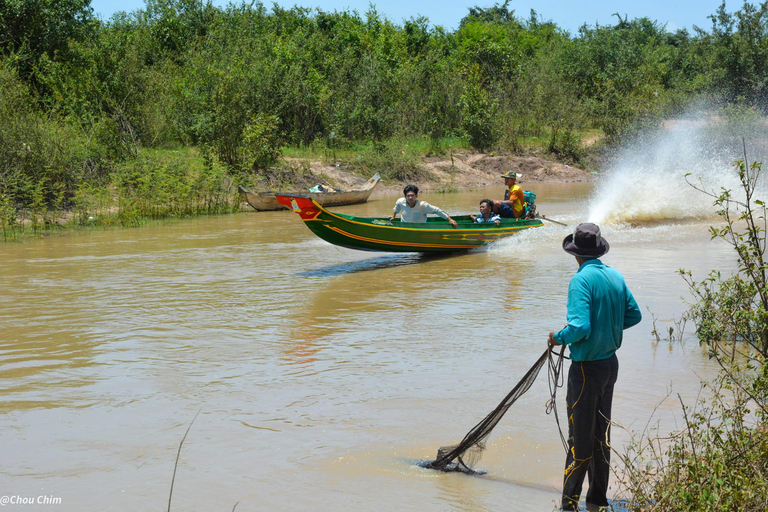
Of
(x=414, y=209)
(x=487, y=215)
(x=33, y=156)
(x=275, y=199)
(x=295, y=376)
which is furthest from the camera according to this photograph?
(x=275, y=199)

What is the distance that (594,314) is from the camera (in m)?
4.05

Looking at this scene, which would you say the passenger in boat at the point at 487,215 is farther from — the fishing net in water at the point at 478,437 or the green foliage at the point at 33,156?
the fishing net in water at the point at 478,437

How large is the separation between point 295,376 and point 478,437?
9.71 feet

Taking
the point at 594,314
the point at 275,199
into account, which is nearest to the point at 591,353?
the point at 594,314

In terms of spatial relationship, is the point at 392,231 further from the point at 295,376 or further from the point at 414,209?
the point at 295,376

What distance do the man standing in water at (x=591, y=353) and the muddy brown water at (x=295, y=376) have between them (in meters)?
0.44

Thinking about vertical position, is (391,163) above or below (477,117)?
below

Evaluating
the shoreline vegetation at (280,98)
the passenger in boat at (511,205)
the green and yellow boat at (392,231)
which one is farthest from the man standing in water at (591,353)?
the shoreline vegetation at (280,98)

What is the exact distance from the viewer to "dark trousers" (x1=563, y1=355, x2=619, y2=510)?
4.06 meters

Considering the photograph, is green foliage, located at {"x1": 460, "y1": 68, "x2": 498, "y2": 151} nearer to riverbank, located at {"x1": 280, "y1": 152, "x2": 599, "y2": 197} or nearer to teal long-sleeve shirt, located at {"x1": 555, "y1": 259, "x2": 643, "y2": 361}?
riverbank, located at {"x1": 280, "y1": 152, "x2": 599, "y2": 197}

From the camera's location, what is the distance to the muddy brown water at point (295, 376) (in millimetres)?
4895

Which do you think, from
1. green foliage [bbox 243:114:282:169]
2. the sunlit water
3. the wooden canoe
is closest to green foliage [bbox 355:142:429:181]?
green foliage [bbox 243:114:282:169]

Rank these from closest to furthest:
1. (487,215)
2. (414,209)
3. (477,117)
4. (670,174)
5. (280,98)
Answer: (414,209), (487,215), (670,174), (280,98), (477,117)

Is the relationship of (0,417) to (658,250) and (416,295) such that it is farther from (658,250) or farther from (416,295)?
(658,250)
